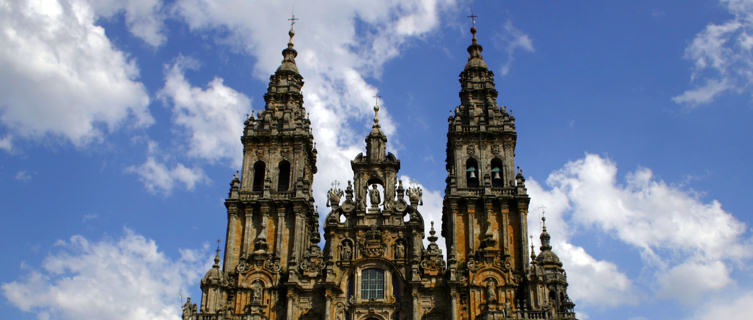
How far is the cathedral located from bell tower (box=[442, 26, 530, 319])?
0.07 meters

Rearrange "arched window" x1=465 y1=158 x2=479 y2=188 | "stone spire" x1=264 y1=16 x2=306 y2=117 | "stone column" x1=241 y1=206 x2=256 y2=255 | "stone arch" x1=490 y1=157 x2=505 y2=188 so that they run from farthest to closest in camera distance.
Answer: "stone spire" x1=264 y1=16 x2=306 y2=117 → "arched window" x1=465 y1=158 x2=479 y2=188 → "stone arch" x1=490 y1=157 x2=505 y2=188 → "stone column" x1=241 y1=206 x2=256 y2=255

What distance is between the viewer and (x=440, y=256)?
4609 cm

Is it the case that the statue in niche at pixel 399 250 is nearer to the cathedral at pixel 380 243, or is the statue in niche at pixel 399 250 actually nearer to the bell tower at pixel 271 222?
the cathedral at pixel 380 243

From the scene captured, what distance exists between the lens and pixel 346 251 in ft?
152

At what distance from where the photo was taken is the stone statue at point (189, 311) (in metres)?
43.3

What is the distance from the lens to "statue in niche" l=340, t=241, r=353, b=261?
152 ft

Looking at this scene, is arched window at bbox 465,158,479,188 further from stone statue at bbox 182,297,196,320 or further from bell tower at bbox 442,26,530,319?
stone statue at bbox 182,297,196,320

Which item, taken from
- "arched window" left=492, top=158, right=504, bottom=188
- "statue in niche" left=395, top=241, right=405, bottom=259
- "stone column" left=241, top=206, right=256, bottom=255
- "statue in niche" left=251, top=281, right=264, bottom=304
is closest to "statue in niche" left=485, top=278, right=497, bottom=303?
"statue in niche" left=395, top=241, right=405, bottom=259

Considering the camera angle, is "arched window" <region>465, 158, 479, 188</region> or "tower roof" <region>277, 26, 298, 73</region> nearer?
"arched window" <region>465, 158, 479, 188</region>

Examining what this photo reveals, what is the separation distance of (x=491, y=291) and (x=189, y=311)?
1704 cm

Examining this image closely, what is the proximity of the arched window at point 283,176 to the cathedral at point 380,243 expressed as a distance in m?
0.07

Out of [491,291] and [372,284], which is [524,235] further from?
[372,284]

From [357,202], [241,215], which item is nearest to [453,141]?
[357,202]

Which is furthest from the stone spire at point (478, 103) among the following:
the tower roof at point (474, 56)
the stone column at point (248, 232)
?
the stone column at point (248, 232)
